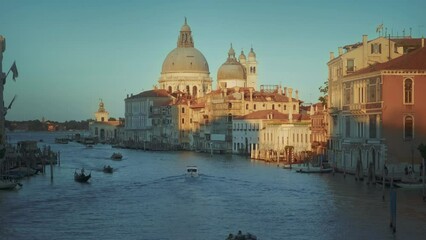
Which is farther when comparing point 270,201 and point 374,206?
point 270,201

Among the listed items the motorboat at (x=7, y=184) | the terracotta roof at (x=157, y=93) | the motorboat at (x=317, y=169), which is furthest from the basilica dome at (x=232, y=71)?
the motorboat at (x=7, y=184)

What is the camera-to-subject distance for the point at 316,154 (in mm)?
43219

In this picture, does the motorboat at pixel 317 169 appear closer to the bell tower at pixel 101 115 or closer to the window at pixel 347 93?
the window at pixel 347 93

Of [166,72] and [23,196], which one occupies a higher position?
[166,72]

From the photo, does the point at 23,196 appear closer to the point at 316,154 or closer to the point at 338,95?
the point at 338,95

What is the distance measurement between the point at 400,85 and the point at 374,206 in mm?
7756

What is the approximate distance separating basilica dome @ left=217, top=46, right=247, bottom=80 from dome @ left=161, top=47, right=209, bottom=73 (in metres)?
9.62

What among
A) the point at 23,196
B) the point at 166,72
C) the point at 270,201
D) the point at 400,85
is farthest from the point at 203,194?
the point at 166,72

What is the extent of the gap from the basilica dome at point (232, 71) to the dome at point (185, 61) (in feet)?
31.5

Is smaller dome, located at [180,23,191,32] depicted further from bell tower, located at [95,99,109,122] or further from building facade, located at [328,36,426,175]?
building facade, located at [328,36,426,175]

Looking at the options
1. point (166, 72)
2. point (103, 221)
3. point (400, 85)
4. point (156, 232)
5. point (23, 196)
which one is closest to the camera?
point (156, 232)

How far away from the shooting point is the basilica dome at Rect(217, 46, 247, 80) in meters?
87.9

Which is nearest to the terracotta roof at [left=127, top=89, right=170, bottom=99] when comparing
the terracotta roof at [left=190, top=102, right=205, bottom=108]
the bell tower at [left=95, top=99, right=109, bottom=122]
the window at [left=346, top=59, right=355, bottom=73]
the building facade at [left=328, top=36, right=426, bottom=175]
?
the terracotta roof at [left=190, top=102, right=205, bottom=108]

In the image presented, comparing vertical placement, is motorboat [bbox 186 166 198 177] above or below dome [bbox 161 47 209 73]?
below
